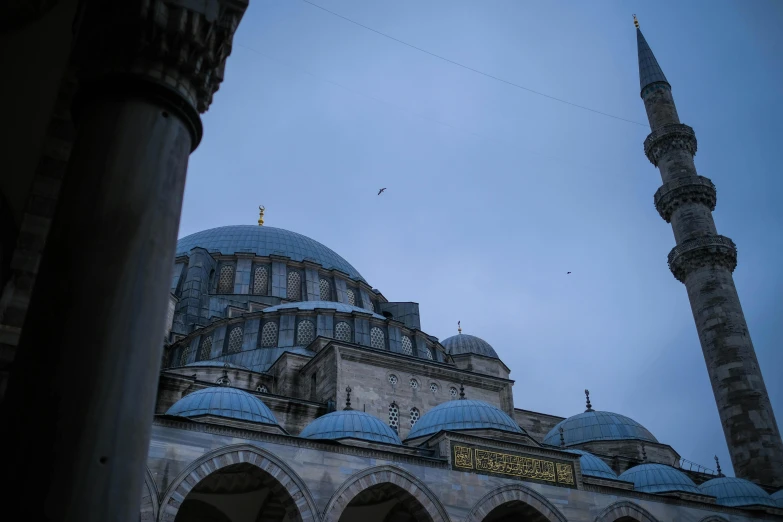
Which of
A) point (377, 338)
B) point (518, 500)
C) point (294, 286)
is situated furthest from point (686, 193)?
point (518, 500)

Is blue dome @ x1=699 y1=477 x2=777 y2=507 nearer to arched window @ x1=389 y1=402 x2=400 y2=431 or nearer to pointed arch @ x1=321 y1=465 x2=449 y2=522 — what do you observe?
arched window @ x1=389 y1=402 x2=400 y2=431

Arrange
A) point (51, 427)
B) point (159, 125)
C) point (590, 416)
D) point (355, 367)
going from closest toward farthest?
1. point (51, 427)
2. point (159, 125)
3. point (355, 367)
4. point (590, 416)

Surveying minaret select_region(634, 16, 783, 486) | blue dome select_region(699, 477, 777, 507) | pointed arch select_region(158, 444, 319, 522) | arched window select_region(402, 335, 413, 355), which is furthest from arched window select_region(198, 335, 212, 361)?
minaret select_region(634, 16, 783, 486)

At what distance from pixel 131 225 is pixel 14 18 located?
2870 millimetres

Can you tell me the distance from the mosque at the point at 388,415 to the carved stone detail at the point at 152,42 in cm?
931

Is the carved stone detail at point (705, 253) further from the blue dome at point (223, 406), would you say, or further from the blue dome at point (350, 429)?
→ the blue dome at point (223, 406)

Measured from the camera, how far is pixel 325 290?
29094 mm

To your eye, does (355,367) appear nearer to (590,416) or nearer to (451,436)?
(451,436)

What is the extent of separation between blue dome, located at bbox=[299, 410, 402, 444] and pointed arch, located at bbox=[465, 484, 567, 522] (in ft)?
7.38

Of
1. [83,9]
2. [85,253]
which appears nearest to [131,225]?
[85,253]

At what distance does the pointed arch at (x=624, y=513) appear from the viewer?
15.9 m

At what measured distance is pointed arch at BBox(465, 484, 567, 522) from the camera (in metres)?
14.5

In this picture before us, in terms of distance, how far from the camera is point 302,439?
13414mm

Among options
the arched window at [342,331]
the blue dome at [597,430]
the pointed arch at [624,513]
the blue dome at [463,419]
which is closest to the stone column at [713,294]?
the blue dome at [597,430]
